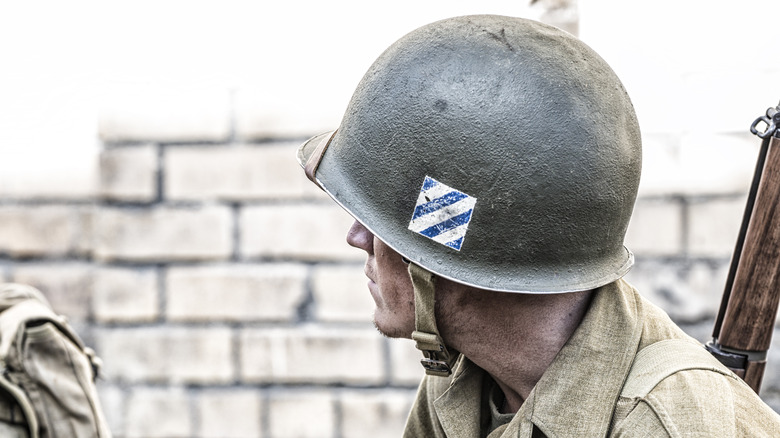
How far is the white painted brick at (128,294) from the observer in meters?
3.07

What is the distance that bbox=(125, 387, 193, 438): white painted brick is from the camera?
10.3 feet

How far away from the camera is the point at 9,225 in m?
3.13

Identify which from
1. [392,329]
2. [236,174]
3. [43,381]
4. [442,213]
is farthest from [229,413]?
[442,213]

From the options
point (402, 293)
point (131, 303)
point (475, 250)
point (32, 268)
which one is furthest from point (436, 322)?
point (32, 268)

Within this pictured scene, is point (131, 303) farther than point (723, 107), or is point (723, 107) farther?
point (131, 303)

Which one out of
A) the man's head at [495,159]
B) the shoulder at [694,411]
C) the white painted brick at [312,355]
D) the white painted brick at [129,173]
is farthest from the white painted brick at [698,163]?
the white painted brick at [129,173]

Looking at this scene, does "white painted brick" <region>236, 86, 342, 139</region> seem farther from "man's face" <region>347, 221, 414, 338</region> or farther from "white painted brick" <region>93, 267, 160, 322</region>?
"man's face" <region>347, 221, 414, 338</region>

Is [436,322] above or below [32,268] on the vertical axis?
above

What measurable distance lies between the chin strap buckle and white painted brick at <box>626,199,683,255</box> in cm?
138

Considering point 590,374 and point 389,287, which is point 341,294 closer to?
point 389,287

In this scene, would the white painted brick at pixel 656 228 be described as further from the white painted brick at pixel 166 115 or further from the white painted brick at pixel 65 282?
the white painted brick at pixel 65 282

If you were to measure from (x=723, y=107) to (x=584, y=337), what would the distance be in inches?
62.3

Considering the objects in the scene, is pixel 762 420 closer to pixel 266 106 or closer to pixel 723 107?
pixel 723 107

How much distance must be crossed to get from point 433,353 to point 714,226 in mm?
1549
